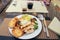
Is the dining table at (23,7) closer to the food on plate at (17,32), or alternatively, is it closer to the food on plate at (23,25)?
the food on plate at (23,25)

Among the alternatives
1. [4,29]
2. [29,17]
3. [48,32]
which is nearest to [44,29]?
[48,32]

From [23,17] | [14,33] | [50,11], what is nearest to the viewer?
Result: [14,33]

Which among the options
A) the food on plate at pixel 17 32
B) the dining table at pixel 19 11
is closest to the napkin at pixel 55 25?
the dining table at pixel 19 11

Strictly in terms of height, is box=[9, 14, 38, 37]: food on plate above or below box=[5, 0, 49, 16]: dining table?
below

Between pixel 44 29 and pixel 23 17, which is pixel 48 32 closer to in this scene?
pixel 44 29

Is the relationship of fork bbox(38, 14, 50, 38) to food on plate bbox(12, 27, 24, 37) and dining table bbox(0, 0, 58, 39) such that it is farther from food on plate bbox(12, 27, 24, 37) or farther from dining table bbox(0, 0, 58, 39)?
food on plate bbox(12, 27, 24, 37)

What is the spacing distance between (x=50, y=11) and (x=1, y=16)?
1.38ft

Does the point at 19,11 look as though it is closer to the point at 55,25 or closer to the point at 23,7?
the point at 23,7

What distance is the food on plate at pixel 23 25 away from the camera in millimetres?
732

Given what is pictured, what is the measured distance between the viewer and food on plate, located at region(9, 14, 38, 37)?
2.40ft

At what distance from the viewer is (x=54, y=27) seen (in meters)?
0.79

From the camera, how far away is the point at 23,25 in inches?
30.7

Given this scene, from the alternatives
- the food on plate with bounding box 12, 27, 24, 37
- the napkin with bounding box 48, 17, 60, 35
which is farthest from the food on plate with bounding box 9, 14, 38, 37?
the napkin with bounding box 48, 17, 60, 35

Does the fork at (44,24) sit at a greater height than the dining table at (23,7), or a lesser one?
lesser
